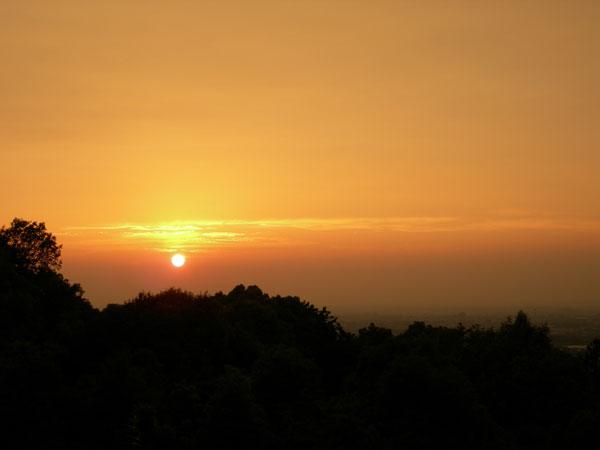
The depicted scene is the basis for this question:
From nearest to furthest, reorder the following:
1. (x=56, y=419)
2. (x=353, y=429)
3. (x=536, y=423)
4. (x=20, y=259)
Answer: (x=353, y=429) < (x=56, y=419) < (x=536, y=423) < (x=20, y=259)

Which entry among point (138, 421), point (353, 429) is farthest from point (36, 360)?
point (353, 429)

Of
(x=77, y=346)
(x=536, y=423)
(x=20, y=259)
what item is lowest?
(x=536, y=423)

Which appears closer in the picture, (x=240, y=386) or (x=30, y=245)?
(x=240, y=386)

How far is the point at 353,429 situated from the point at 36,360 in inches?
574

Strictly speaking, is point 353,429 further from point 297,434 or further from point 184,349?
point 184,349

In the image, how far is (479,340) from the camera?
44688 millimetres

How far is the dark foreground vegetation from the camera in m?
27.2

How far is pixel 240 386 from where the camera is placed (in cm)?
2745

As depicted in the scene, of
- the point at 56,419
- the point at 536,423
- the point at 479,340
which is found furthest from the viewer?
the point at 479,340

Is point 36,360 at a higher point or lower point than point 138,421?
higher

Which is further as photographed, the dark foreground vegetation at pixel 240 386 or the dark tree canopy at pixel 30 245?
the dark tree canopy at pixel 30 245

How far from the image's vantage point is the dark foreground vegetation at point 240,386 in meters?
27.2

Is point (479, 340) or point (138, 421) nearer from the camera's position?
point (138, 421)

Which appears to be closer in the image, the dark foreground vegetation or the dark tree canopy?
the dark foreground vegetation
